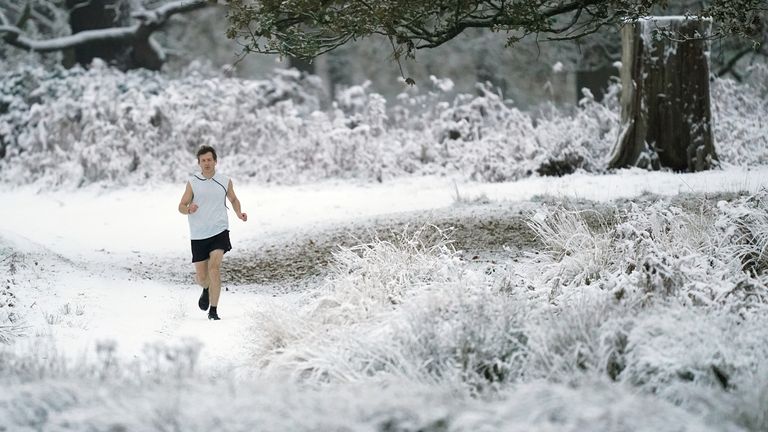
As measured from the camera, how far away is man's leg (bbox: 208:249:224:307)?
8234 mm

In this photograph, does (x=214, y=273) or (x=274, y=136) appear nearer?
(x=214, y=273)

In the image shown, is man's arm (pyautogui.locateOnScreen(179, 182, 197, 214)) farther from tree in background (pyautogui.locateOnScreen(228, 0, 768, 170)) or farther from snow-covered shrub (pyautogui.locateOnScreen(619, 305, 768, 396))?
snow-covered shrub (pyautogui.locateOnScreen(619, 305, 768, 396))

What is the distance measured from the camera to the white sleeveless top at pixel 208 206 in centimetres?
824

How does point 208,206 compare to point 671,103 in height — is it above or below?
below

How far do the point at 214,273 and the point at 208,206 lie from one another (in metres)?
0.56

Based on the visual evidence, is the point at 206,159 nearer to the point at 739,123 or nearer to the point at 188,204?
the point at 188,204

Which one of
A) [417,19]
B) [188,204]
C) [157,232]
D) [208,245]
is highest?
[417,19]

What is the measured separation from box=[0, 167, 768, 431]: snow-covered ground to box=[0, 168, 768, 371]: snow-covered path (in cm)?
2

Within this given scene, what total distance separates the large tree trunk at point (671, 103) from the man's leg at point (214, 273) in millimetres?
8438

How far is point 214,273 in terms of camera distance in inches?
324

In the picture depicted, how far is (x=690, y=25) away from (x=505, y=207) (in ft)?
14.7

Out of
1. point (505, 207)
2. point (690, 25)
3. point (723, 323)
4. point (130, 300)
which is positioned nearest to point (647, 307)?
point (723, 323)

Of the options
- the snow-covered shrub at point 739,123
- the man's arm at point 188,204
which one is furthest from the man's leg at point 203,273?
the snow-covered shrub at point 739,123

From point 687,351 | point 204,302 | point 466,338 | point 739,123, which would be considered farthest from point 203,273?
point 739,123
